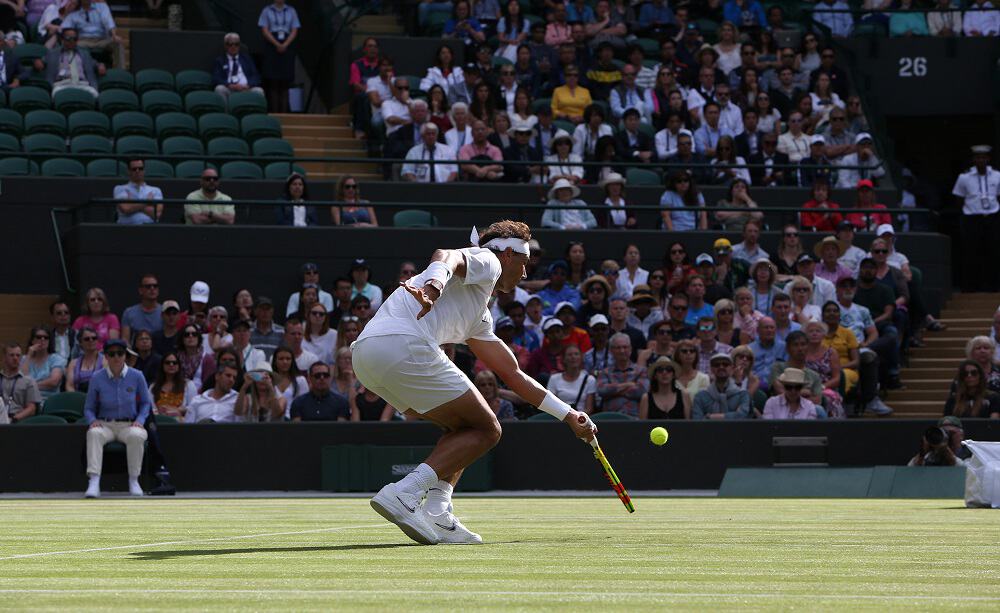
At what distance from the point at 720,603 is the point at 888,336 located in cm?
1555

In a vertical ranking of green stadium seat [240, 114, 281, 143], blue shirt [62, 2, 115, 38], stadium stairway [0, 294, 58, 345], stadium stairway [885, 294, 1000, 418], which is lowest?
stadium stairway [885, 294, 1000, 418]

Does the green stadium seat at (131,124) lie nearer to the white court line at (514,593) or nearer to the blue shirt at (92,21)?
the blue shirt at (92,21)

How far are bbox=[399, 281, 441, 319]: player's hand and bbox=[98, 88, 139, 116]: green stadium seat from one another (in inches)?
657

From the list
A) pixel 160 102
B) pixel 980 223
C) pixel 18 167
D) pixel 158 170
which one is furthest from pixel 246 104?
pixel 980 223

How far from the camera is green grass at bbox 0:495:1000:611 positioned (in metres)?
5.64

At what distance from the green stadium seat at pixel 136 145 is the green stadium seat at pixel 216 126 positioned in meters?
0.89

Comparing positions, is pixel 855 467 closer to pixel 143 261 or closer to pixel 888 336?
pixel 888 336

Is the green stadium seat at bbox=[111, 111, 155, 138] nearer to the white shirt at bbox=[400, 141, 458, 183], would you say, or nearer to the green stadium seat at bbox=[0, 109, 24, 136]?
the green stadium seat at bbox=[0, 109, 24, 136]

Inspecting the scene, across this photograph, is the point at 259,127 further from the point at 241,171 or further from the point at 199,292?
the point at 199,292

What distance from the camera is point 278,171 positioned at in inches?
917

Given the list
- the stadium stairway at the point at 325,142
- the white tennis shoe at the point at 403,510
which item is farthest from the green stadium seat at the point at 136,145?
the white tennis shoe at the point at 403,510

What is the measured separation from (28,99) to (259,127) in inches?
129

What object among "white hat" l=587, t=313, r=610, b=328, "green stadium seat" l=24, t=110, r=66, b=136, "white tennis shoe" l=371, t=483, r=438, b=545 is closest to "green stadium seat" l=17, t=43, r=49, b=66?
"green stadium seat" l=24, t=110, r=66, b=136

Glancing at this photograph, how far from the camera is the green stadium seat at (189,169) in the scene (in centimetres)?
2269
